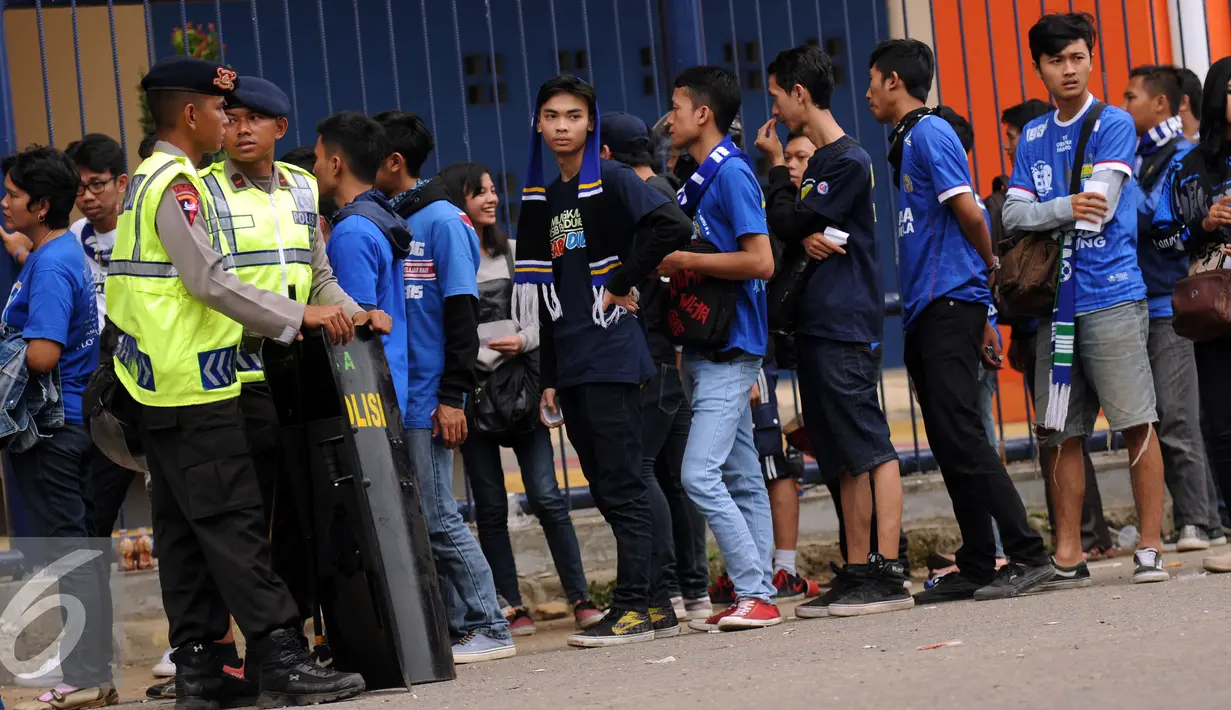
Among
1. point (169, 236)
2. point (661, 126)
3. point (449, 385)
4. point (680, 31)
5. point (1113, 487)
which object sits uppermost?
point (680, 31)

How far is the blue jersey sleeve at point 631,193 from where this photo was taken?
5.62 metres

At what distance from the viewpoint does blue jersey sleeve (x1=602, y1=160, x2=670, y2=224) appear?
5.62 m

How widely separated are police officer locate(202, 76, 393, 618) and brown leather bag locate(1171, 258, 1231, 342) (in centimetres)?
298

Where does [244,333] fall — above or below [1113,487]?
above

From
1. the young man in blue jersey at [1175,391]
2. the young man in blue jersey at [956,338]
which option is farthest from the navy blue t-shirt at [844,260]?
the young man in blue jersey at [1175,391]

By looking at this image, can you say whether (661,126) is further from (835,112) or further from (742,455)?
(835,112)

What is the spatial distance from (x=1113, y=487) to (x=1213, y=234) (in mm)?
2311

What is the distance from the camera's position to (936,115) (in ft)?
20.6

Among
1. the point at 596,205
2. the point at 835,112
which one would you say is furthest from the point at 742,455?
the point at 835,112

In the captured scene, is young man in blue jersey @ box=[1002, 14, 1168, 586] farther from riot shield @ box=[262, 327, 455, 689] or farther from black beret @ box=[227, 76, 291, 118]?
black beret @ box=[227, 76, 291, 118]

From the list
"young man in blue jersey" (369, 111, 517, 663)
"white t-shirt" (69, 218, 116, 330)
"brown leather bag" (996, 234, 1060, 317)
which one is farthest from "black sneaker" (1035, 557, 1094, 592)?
"white t-shirt" (69, 218, 116, 330)

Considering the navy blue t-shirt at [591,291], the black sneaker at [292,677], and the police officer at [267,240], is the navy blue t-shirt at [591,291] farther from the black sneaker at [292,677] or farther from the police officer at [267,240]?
the black sneaker at [292,677]

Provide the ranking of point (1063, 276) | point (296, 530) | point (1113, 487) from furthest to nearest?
point (1113, 487)
point (1063, 276)
point (296, 530)

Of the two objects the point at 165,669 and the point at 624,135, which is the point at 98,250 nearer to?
the point at 165,669
